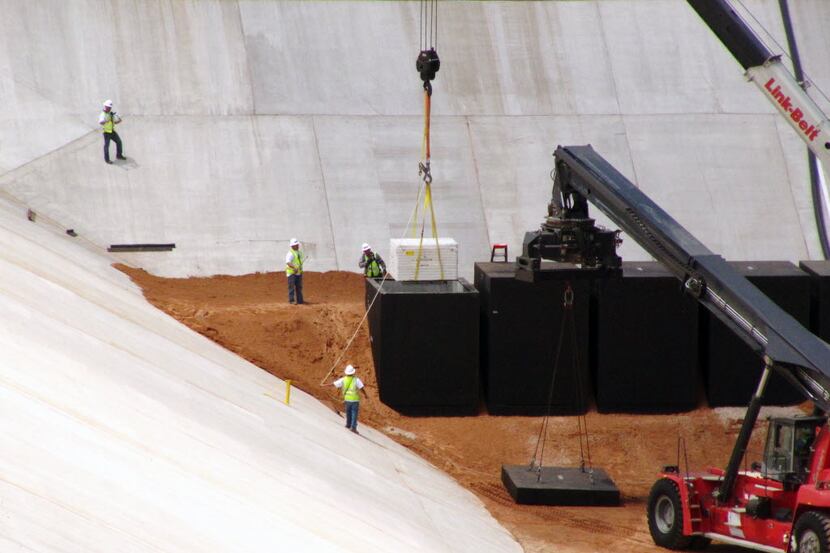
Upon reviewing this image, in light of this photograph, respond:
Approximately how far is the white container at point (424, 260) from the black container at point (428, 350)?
2.08ft

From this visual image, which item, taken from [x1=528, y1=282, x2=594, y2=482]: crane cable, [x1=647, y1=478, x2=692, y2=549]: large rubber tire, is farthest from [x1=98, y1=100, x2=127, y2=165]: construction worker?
[x1=647, y1=478, x2=692, y2=549]: large rubber tire

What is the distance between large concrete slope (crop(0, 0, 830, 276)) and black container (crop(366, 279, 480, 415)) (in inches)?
270

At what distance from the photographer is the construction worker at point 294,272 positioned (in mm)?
25688

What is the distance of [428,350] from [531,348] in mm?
2099

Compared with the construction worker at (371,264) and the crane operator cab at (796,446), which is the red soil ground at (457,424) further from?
the crane operator cab at (796,446)

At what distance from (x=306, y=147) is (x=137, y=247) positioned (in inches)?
221

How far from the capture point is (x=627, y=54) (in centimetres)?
3597

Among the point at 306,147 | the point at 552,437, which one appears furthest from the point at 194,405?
the point at 306,147

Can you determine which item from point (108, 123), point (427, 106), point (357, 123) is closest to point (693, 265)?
point (427, 106)

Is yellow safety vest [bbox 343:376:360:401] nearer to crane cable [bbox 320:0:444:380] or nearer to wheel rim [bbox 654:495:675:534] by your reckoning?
crane cable [bbox 320:0:444:380]

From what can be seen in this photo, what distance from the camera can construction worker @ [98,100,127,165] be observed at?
29609mm

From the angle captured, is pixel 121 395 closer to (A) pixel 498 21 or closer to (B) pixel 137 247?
(B) pixel 137 247

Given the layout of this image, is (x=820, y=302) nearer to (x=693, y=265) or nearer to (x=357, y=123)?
(x=693, y=265)

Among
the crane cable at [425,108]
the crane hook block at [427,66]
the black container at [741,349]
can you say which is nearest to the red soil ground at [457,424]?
the crane cable at [425,108]
